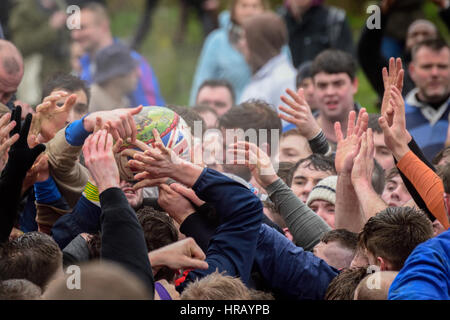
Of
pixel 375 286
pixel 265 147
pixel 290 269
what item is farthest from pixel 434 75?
pixel 375 286

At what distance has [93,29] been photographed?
9.27m

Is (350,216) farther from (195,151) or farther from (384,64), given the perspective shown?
(384,64)

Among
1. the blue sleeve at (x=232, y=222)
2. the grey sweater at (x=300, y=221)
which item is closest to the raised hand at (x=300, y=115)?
the grey sweater at (x=300, y=221)

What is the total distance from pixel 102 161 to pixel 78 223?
0.77 meters

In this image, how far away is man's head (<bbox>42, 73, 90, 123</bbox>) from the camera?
5562mm

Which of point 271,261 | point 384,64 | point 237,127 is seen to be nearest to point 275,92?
point 384,64

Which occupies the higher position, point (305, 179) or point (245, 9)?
point (245, 9)

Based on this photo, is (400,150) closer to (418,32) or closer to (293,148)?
(293,148)

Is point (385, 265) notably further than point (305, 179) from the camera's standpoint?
No

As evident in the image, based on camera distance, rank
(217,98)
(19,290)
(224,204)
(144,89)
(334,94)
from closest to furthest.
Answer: (19,290) < (224,204) < (334,94) < (217,98) < (144,89)
